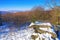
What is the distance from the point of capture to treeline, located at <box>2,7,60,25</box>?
93.4 inches

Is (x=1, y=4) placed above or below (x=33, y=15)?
above

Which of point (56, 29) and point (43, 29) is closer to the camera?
point (43, 29)

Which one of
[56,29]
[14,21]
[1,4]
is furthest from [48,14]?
[1,4]

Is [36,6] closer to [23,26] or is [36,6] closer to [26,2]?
[26,2]

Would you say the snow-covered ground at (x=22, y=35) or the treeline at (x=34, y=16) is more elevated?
the treeline at (x=34, y=16)

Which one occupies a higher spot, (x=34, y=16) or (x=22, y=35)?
(x=34, y=16)

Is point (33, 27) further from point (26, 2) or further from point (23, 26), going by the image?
point (26, 2)

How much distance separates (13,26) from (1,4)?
0.44 meters

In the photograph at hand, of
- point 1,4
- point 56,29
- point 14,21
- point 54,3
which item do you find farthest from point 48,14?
point 1,4

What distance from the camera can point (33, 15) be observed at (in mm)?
2412

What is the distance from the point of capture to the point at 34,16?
7.93 ft

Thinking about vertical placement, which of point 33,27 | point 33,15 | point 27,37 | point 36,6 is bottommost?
point 27,37

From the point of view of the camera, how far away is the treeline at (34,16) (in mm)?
2371

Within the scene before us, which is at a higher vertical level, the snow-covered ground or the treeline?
the treeline
